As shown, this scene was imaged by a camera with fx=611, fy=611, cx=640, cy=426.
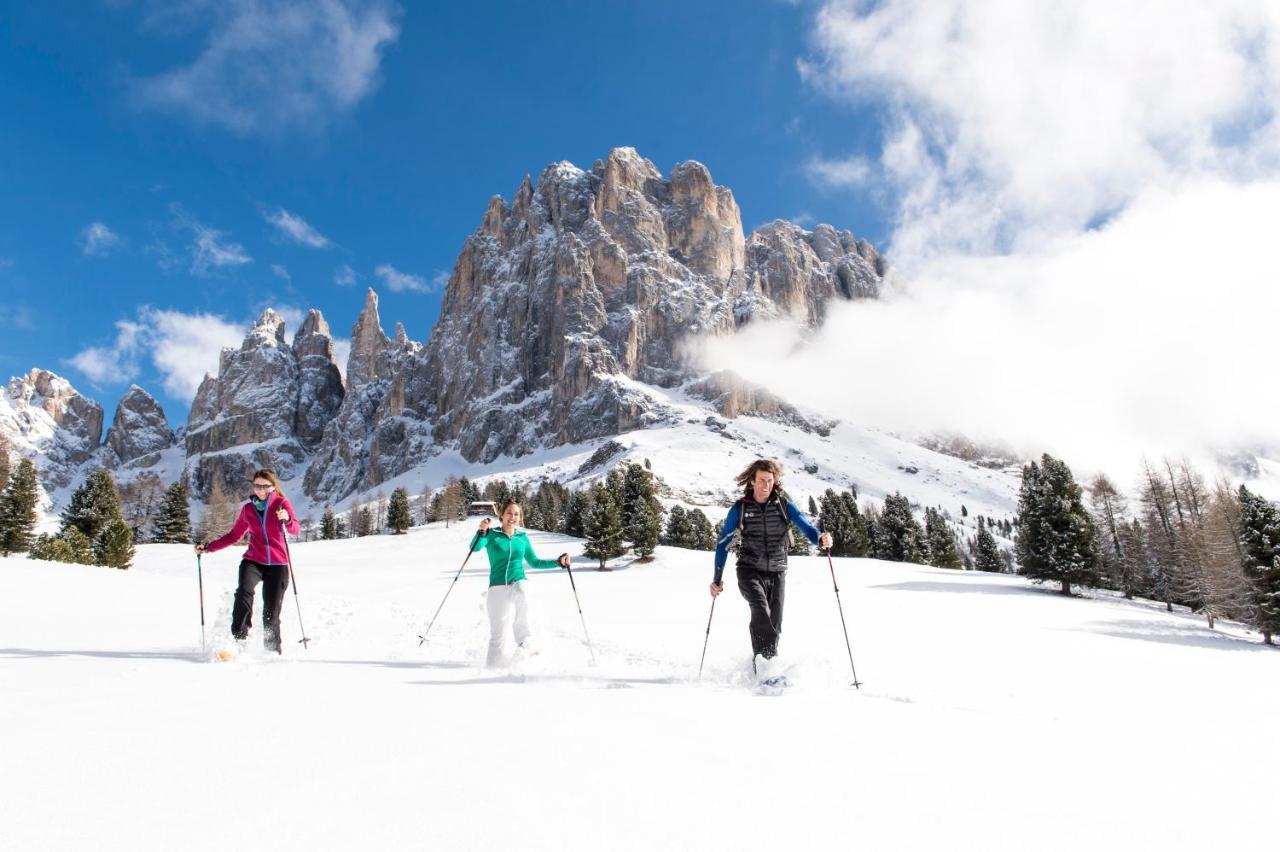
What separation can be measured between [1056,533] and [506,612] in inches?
1401

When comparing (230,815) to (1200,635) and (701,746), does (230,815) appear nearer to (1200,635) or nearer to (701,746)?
(701,746)

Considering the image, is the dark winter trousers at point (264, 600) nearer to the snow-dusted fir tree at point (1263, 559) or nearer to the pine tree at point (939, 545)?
the snow-dusted fir tree at point (1263, 559)

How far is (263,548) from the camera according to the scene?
772cm

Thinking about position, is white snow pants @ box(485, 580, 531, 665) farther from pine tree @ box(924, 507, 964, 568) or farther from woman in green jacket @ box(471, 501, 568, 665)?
pine tree @ box(924, 507, 964, 568)

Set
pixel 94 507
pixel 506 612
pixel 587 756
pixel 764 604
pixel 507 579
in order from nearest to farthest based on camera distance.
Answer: pixel 587 756
pixel 764 604
pixel 506 612
pixel 507 579
pixel 94 507

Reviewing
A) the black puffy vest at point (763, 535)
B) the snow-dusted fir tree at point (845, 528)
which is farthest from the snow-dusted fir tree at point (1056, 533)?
the black puffy vest at point (763, 535)

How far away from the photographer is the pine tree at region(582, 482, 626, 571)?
41.4 metres

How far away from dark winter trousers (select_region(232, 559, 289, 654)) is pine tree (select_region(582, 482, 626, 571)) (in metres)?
33.9

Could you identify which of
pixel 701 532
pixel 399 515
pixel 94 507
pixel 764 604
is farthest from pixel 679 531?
pixel 764 604

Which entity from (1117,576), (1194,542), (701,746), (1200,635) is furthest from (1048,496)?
(701,746)

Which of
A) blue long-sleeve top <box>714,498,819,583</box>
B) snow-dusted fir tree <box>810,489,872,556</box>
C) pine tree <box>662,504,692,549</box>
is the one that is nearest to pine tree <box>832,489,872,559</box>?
snow-dusted fir tree <box>810,489,872,556</box>

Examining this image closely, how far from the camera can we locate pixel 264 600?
7.80m

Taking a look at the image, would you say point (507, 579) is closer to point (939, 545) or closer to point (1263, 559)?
point (1263, 559)

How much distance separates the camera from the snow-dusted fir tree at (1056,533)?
32594 millimetres
